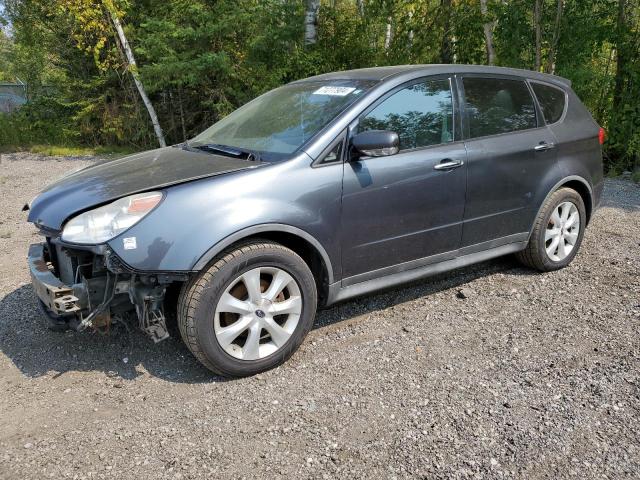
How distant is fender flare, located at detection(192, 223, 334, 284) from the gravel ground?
26.2 inches

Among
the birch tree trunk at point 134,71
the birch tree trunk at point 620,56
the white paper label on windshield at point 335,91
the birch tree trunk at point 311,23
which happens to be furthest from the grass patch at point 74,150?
the birch tree trunk at point 620,56

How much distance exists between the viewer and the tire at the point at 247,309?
2.84 meters

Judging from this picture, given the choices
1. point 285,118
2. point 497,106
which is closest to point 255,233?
point 285,118

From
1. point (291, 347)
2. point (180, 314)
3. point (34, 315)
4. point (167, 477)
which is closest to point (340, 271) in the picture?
point (291, 347)

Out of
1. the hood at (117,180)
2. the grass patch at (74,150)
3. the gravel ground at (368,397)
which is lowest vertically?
the grass patch at (74,150)

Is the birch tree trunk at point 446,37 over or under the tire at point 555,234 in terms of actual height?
over

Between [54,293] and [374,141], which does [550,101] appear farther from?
[54,293]

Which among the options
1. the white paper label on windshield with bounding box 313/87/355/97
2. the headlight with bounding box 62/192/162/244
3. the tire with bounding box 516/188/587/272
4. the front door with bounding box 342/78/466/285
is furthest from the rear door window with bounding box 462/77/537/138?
the headlight with bounding box 62/192/162/244

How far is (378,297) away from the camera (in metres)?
4.14

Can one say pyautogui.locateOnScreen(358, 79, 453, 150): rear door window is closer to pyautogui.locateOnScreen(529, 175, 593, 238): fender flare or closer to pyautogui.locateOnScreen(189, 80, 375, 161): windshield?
pyautogui.locateOnScreen(189, 80, 375, 161): windshield

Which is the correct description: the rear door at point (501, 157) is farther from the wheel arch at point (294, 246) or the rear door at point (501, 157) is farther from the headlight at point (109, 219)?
the headlight at point (109, 219)

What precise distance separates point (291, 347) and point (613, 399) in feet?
5.95

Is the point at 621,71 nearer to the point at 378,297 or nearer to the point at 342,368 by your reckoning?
the point at 378,297

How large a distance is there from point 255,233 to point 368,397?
110 centimetres
